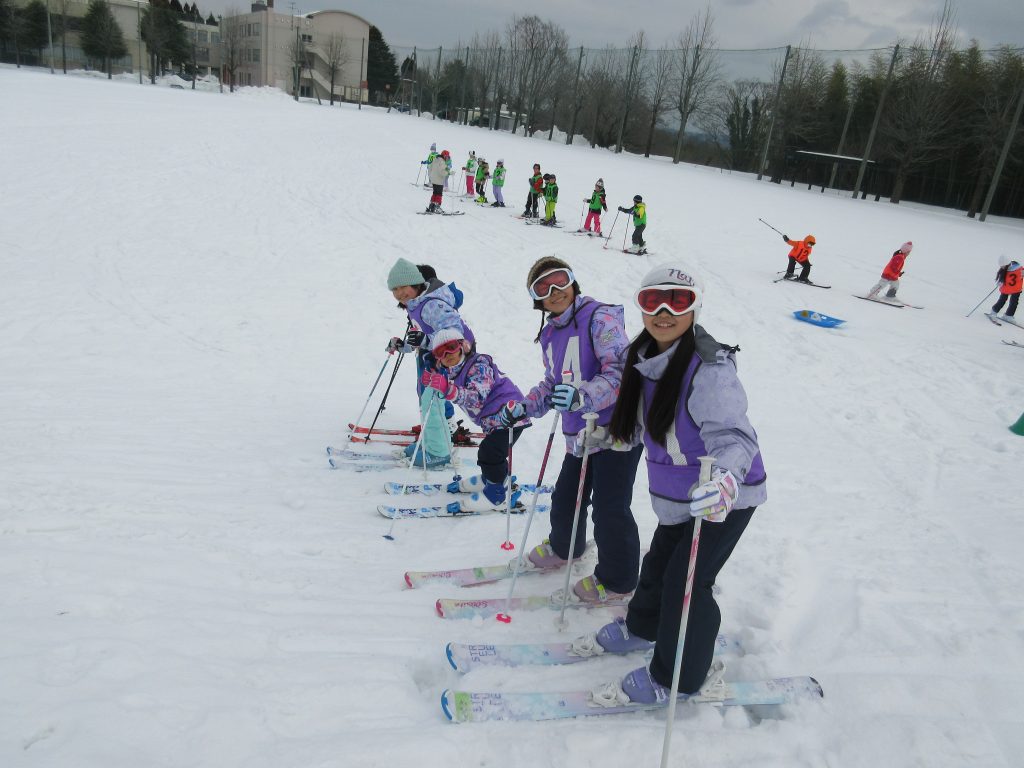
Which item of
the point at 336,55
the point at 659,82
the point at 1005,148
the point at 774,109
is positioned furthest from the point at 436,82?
the point at 1005,148

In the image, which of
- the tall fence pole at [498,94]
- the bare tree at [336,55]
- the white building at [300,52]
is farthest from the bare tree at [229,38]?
the tall fence pole at [498,94]

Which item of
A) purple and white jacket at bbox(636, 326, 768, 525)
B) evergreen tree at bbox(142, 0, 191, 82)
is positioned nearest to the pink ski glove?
purple and white jacket at bbox(636, 326, 768, 525)

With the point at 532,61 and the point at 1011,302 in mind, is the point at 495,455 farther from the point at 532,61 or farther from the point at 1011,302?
the point at 532,61

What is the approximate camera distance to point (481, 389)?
14.6 feet

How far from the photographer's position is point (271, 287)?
10.8m

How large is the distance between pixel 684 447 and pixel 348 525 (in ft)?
9.12

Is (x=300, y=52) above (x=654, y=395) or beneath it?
above

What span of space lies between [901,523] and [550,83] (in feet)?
181

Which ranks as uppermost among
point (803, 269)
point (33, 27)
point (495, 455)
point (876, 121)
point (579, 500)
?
point (33, 27)

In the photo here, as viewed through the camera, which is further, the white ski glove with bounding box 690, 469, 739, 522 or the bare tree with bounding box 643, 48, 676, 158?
the bare tree with bounding box 643, 48, 676, 158

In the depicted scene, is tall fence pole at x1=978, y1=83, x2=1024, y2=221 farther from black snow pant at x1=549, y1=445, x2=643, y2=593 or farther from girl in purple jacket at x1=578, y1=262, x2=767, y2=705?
girl in purple jacket at x1=578, y1=262, x2=767, y2=705

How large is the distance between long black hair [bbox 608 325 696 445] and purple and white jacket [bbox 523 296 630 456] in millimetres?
400

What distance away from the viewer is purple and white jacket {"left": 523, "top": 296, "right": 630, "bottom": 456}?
330 centimetres

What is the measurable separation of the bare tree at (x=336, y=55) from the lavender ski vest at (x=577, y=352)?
76.2 metres
